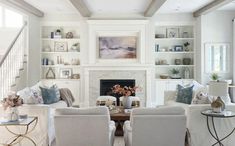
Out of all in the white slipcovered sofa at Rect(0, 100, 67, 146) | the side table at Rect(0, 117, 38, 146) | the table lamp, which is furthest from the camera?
the white slipcovered sofa at Rect(0, 100, 67, 146)

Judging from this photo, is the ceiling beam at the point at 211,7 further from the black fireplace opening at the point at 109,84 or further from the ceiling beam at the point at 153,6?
the black fireplace opening at the point at 109,84

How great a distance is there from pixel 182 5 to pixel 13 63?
4909 mm

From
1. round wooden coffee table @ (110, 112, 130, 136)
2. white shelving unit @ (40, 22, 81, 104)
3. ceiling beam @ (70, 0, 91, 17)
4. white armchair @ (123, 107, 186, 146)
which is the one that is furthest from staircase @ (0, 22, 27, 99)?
white armchair @ (123, 107, 186, 146)

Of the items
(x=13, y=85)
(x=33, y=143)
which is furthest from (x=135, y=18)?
(x=33, y=143)

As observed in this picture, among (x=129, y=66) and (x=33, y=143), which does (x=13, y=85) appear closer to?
(x=33, y=143)

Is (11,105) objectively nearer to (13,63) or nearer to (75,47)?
(13,63)

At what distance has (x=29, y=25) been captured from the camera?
838 cm

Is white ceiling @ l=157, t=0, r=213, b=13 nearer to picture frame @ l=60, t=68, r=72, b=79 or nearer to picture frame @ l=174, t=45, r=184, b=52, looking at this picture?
picture frame @ l=174, t=45, r=184, b=52

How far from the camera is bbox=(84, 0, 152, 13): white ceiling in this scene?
7.37 m

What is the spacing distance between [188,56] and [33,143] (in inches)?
253

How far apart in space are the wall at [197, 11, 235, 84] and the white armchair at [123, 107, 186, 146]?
17.3ft

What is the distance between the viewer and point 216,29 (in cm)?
891

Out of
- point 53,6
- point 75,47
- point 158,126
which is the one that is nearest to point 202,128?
point 158,126

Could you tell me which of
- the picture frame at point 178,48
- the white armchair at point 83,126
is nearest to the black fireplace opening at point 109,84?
the picture frame at point 178,48
